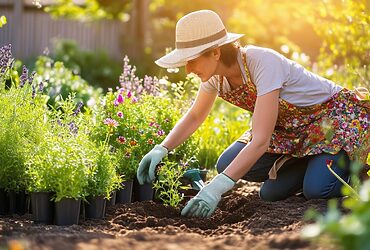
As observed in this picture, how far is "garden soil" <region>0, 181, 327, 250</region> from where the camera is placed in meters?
2.57

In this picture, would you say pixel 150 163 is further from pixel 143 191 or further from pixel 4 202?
pixel 4 202

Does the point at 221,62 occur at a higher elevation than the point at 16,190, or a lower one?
higher

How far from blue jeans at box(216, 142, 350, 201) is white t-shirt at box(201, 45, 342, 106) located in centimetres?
35

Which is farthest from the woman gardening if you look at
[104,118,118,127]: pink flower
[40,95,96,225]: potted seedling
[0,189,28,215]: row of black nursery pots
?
[0,189,28,215]: row of black nursery pots

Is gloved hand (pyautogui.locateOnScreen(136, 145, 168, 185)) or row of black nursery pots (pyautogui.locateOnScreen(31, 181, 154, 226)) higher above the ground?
gloved hand (pyautogui.locateOnScreen(136, 145, 168, 185))

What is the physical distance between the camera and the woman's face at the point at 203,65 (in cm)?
387

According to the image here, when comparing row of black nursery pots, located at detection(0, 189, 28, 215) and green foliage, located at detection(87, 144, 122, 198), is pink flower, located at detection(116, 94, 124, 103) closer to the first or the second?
green foliage, located at detection(87, 144, 122, 198)

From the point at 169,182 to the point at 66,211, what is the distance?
A: 664mm

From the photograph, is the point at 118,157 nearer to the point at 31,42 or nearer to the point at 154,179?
the point at 154,179

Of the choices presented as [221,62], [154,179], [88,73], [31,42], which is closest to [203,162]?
[154,179]

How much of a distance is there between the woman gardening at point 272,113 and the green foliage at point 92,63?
317 inches

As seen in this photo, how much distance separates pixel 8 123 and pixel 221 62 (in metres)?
1.16

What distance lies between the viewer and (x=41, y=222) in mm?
3643

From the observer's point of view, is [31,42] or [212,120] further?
[31,42]
